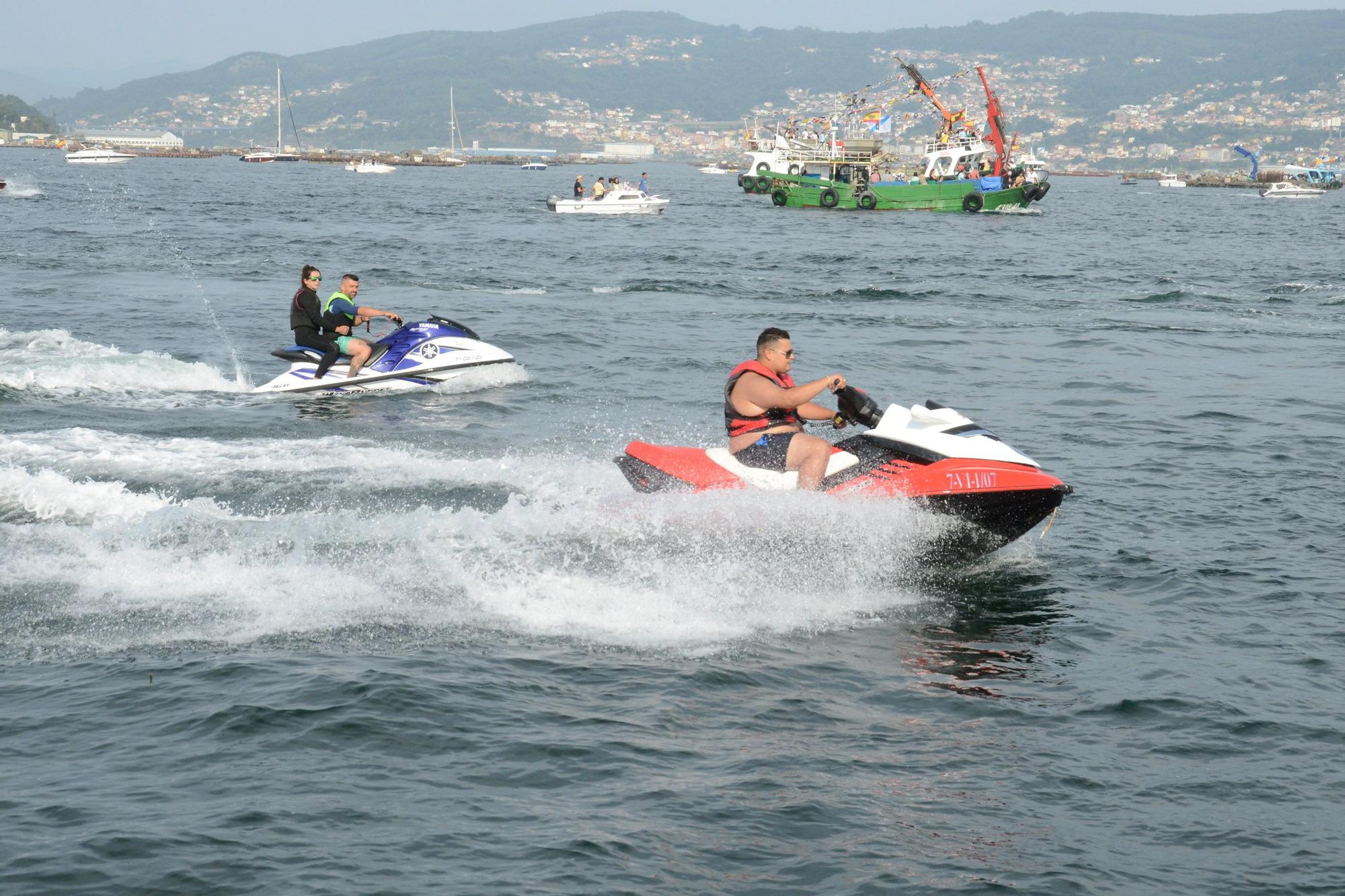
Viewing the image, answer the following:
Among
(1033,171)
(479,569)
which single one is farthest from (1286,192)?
(479,569)

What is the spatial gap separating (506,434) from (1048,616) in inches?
283

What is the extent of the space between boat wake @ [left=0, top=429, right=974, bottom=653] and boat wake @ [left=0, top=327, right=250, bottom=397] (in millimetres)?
5865

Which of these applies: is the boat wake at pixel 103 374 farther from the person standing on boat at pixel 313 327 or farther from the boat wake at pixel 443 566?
the boat wake at pixel 443 566

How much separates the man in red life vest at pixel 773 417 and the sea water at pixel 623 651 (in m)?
0.33

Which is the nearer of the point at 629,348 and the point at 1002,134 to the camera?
the point at 629,348

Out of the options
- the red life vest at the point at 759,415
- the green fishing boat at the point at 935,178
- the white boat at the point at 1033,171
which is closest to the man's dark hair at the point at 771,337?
the red life vest at the point at 759,415

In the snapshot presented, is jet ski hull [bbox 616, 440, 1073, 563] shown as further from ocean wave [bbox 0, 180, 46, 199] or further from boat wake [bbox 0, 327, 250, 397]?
ocean wave [bbox 0, 180, 46, 199]

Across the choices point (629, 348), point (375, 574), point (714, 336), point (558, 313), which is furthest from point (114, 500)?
point (558, 313)

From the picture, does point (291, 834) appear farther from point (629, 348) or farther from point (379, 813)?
point (629, 348)

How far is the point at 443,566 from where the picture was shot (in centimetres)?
913

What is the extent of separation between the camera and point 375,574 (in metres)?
9.02

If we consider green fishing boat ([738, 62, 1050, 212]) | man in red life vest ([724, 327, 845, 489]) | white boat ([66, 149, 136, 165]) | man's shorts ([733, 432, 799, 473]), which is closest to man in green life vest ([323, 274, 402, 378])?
man in red life vest ([724, 327, 845, 489])

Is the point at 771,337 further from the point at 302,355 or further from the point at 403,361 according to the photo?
the point at 302,355

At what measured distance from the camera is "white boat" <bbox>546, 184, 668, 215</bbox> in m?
57.8
